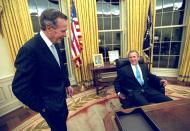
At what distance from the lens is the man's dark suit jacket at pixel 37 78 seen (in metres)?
1.06

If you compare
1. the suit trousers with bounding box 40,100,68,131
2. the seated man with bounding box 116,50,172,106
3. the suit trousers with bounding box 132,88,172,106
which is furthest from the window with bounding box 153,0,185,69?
the suit trousers with bounding box 40,100,68,131

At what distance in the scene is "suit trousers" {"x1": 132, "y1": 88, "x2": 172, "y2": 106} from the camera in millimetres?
2018

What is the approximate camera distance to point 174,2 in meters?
3.40

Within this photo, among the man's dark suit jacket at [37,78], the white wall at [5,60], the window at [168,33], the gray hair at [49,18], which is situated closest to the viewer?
the man's dark suit jacket at [37,78]

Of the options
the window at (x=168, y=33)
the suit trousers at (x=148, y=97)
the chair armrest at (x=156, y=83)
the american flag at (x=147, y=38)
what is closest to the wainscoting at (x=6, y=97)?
the suit trousers at (x=148, y=97)

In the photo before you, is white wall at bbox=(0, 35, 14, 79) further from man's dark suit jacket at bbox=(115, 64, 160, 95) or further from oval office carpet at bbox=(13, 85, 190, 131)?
man's dark suit jacket at bbox=(115, 64, 160, 95)

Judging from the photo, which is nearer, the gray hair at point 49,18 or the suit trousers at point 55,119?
the gray hair at point 49,18

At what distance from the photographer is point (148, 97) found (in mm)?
2154

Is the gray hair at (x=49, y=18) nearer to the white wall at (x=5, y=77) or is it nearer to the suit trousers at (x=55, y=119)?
the suit trousers at (x=55, y=119)

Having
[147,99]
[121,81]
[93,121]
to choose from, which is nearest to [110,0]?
[121,81]

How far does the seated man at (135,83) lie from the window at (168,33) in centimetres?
183

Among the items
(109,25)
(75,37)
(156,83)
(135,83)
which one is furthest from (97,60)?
(156,83)

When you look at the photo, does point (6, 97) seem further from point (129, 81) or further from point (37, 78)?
point (129, 81)

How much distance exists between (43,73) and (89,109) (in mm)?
1676
